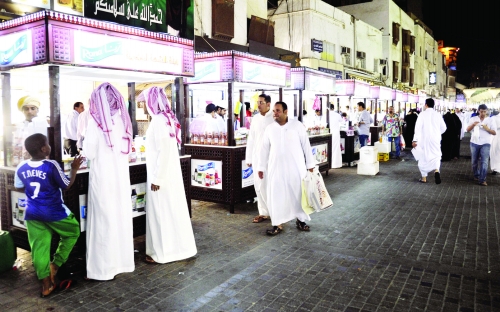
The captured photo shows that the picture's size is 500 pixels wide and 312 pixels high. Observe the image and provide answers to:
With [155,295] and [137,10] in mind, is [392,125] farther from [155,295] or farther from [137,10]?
[155,295]

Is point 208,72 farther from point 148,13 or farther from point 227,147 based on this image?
point 148,13

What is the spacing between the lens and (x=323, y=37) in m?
21.7

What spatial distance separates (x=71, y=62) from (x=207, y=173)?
3.69 m

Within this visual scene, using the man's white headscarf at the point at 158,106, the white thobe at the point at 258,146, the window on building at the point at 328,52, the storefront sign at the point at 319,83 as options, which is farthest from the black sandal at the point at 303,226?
the window on building at the point at 328,52

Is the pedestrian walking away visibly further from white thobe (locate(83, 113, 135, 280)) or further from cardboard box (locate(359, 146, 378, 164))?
white thobe (locate(83, 113, 135, 280))

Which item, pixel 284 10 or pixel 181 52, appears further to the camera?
pixel 284 10

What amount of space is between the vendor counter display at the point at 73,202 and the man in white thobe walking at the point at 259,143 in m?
1.92

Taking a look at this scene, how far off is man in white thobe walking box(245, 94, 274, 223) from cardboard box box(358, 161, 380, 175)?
5.54m

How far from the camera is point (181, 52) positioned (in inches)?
233

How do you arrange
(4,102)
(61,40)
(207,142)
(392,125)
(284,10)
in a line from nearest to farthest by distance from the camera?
1. (61,40)
2. (4,102)
3. (207,142)
4. (392,125)
5. (284,10)

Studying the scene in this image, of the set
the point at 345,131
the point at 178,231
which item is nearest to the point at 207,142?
the point at 178,231

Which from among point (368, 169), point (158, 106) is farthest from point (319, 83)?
point (158, 106)

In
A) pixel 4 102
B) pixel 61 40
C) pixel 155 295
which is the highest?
pixel 61 40

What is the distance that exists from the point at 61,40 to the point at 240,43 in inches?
484
